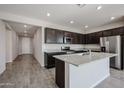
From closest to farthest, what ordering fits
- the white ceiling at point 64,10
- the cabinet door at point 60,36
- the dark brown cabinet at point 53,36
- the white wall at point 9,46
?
1. the white ceiling at point 64,10
2. the dark brown cabinet at point 53,36
3. the cabinet door at point 60,36
4. the white wall at point 9,46

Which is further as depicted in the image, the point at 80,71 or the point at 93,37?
the point at 93,37

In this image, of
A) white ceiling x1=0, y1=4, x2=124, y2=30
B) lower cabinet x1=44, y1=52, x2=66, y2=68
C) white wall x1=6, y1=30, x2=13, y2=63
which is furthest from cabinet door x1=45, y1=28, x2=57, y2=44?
white wall x1=6, y1=30, x2=13, y2=63

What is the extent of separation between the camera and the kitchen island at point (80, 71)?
1.81 metres

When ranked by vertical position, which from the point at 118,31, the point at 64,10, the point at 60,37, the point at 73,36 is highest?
the point at 64,10

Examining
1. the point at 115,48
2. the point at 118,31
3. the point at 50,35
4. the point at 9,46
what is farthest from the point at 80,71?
the point at 9,46

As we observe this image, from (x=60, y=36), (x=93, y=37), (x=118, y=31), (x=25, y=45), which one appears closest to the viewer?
(x=118, y=31)

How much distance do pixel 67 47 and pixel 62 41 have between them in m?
0.71

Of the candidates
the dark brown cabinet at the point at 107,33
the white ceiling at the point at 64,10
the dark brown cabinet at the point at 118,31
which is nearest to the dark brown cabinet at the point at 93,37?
the dark brown cabinet at the point at 107,33

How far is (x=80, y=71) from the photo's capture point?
2.01m

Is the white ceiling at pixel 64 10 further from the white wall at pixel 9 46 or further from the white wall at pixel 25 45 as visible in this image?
the white wall at pixel 25 45

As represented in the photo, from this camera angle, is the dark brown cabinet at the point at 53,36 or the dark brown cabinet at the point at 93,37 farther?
the dark brown cabinet at the point at 93,37

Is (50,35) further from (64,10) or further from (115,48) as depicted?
(115,48)

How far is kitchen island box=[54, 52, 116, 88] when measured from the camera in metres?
1.81
